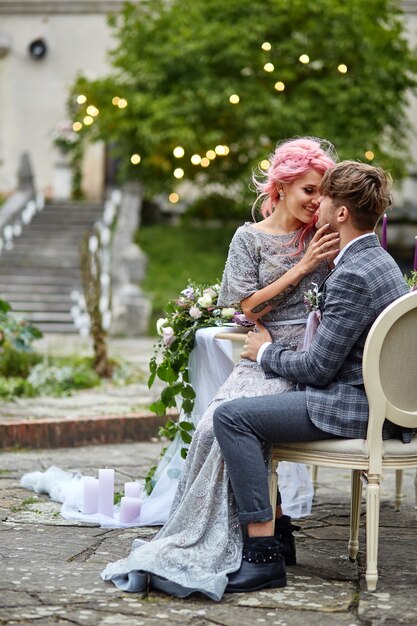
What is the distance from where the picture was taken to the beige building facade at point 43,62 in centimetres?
2755

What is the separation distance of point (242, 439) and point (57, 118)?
966 inches

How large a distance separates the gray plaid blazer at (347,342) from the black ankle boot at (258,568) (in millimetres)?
505

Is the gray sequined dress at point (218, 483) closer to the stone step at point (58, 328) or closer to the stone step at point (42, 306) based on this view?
the stone step at point (58, 328)

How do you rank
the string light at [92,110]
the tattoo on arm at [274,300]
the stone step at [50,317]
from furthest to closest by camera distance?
1. the string light at [92,110]
2. the stone step at [50,317]
3. the tattoo on arm at [274,300]

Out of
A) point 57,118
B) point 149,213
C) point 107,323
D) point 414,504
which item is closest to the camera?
point 414,504

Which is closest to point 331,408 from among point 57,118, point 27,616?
point 27,616

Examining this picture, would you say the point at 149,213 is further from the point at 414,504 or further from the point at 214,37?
the point at 414,504

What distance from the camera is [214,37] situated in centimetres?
1964

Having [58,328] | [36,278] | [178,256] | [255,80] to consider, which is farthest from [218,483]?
[255,80]

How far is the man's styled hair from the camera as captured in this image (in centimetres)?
430

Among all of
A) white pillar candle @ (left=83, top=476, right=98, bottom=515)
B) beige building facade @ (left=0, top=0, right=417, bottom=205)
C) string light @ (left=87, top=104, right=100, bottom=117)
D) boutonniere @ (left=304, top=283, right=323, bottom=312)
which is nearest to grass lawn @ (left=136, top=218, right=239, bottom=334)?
string light @ (left=87, top=104, right=100, bottom=117)

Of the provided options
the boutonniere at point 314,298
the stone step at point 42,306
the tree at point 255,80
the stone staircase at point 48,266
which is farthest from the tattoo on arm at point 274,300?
the tree at point 255,80

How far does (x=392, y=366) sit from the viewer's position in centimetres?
424

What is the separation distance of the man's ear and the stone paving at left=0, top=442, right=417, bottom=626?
1.44 metres
